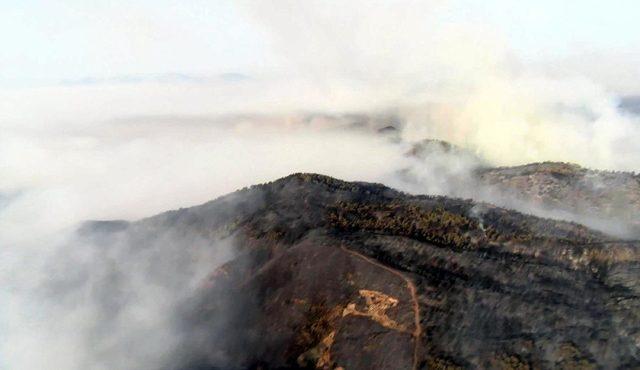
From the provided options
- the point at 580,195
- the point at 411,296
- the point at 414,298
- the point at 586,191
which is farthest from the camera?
the point at 586,191

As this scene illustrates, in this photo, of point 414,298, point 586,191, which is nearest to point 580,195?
point 586,191

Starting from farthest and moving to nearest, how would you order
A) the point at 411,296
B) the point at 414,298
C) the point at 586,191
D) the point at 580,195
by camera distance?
1. the point at 586,191
2. the point at 580,195
3. the point at 411,296
4. the point at 414,298

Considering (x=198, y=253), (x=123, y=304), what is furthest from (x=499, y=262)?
(x=123, y=304)

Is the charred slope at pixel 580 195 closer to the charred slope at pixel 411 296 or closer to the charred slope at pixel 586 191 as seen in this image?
the charred slope at pixel 586 191

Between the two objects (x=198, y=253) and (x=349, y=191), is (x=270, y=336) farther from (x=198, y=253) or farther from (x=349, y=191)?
(x=349, y=191)

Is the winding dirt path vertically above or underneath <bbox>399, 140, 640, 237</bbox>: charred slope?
underneath

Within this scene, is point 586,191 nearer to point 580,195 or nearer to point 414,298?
point 580,195

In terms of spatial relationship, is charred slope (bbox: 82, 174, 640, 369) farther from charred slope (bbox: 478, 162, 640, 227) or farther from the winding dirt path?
charred slope (bbox: 478, 162, 640, 227)

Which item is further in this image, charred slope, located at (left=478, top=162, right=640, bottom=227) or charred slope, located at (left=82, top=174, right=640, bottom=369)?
charred slope, located at (left=478, top=162, right=640, bottom=227)

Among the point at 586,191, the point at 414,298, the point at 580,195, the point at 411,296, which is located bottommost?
the point at 414,298

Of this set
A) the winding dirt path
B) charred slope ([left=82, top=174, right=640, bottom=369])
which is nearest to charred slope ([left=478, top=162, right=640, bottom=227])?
charred slope ([left=82, top=174, right=640, bottom=369])
